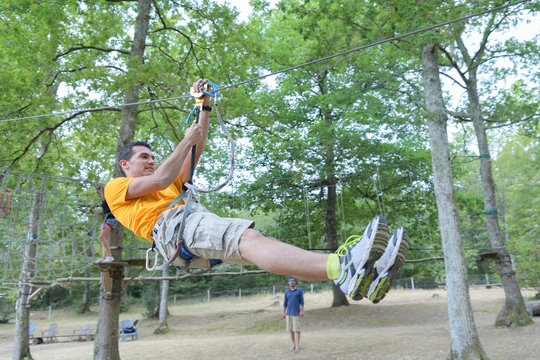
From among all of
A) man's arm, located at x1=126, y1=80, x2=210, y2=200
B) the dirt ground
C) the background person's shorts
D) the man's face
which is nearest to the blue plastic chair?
the dirt ground

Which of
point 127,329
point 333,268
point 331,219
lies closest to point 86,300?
point 127,329

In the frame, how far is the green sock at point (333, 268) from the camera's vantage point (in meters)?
1.72

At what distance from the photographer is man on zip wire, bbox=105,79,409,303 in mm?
1726

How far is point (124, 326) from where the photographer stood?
1263 centimetres

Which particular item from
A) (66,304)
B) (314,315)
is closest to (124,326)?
(314,315)

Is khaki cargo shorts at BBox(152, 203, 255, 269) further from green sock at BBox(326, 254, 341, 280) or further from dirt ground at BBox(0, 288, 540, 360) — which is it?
dirt ground at BBox(0, 288, 540, 360)

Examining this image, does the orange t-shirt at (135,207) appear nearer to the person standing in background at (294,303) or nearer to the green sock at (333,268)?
the green sock at (333,268)

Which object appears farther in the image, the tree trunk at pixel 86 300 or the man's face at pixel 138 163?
the tree trunk at pixel 86 300

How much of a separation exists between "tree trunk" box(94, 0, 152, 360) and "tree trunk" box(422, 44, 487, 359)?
15.6 ft

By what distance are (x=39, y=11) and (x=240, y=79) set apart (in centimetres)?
369

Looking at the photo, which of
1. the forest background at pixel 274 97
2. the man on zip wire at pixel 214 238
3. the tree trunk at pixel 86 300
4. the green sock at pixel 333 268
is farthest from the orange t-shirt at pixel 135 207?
the tree trunk at pixel 86 300

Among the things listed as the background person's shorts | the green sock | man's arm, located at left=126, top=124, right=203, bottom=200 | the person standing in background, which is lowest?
the background person's shorts

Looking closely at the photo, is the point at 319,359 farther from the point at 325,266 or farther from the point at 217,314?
the point at 217,314

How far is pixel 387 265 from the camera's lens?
1.74 m
